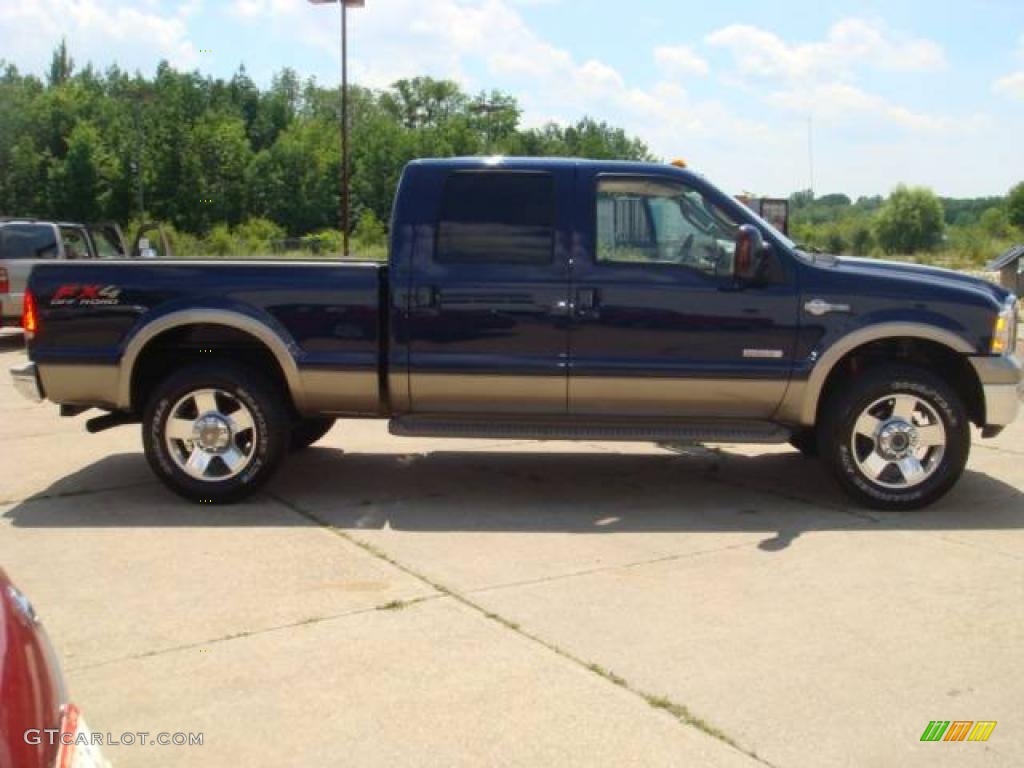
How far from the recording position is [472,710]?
3.61m

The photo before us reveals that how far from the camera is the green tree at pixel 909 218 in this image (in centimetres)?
7838

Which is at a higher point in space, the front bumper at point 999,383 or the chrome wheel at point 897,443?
the front bumper at point 999,383

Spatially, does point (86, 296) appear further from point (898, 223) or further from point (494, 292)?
point (898, 223)

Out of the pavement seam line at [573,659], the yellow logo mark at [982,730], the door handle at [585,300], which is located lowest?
the yellow logo mark at [982,730]

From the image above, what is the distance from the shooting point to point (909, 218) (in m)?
82.1

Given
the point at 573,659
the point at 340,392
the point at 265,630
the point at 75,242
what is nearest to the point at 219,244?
the point at 75,242

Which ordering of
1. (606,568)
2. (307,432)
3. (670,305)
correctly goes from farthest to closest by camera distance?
(307,432), (670,305), (606,568)

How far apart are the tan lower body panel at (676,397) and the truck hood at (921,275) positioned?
0.82 m

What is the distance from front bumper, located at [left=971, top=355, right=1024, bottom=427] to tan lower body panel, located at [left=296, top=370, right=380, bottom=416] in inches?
137

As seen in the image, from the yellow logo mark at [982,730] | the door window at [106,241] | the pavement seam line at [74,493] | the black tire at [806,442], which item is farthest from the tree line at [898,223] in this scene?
the yellow logo mark at [982,730]

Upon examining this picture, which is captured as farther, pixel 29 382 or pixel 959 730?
pixel 29 382

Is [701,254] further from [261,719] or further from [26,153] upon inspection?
[26,153]

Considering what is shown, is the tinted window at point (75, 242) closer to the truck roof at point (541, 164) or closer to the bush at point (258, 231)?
the truck roof at point (541, 164)

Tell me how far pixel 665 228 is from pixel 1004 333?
2.04 metres
